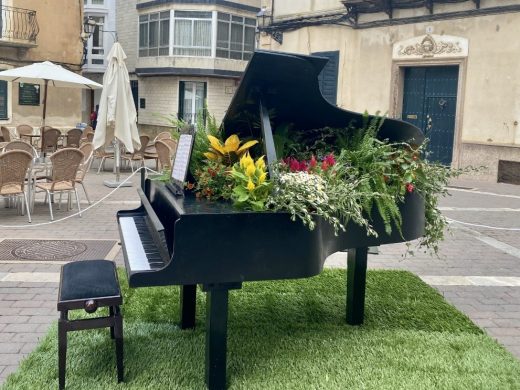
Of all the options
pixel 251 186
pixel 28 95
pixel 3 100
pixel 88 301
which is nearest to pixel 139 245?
pixel 88 301

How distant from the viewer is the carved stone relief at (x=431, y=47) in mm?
14977

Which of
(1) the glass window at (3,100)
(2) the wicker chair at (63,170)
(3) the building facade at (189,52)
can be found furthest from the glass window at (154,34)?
(2) the wicker chair at (63,170)

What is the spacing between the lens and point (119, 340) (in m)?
3.33

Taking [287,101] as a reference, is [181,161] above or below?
below

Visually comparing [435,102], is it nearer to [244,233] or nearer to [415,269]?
[415,269]

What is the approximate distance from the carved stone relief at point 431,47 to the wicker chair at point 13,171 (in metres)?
11.1

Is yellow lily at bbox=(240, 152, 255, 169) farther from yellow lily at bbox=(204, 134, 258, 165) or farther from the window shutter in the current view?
the window shutter

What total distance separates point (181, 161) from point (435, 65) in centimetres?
1336

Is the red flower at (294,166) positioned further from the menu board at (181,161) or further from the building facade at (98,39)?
the building facade at (98,39)

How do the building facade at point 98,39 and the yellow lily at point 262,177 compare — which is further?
the building facade at point 98,39

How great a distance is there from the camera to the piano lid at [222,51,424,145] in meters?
3.13

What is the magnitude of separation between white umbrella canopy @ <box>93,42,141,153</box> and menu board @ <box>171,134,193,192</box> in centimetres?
780

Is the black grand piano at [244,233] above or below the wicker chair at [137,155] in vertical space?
above

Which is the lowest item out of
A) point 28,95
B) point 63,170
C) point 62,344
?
point 62,344
